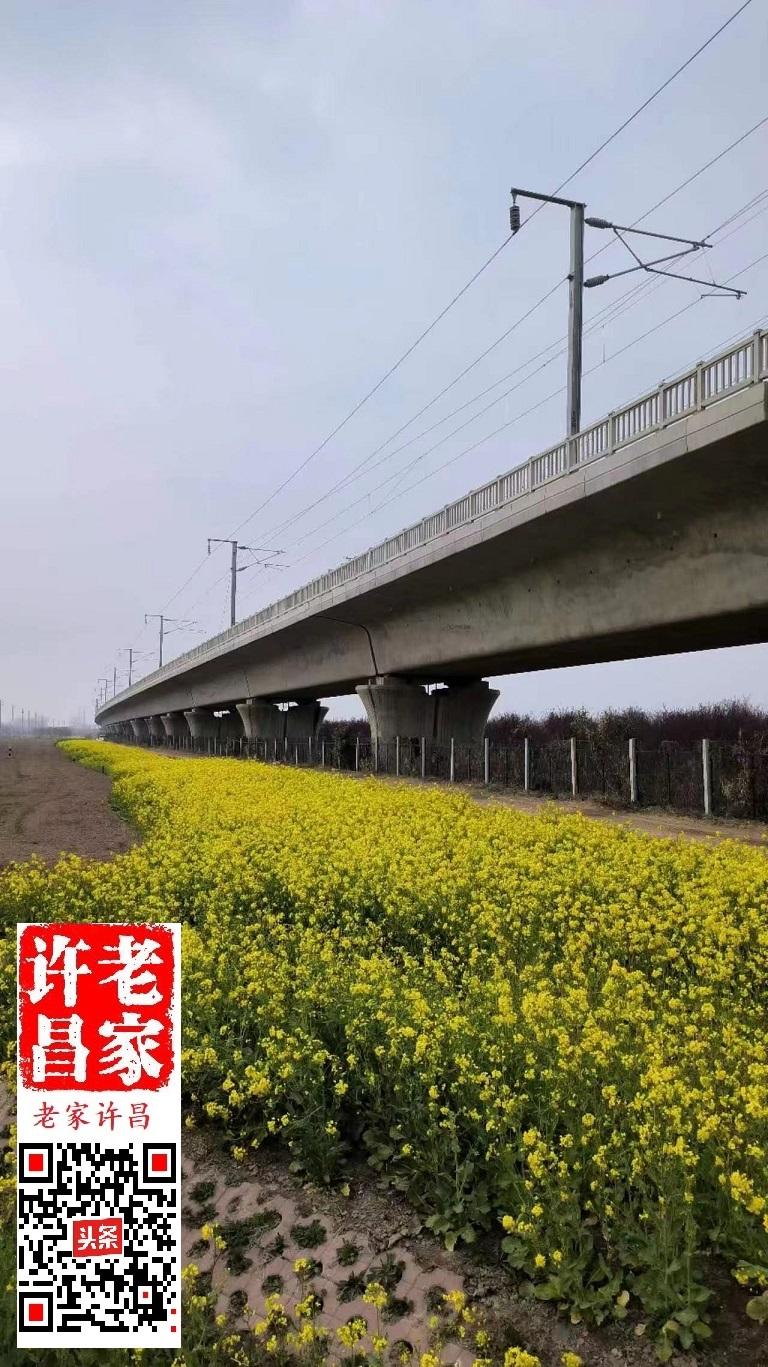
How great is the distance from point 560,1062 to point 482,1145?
523 mm

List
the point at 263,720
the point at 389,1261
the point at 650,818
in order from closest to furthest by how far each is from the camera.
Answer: the point at 389,1261 → the point at 650,818 → the point at 263,720

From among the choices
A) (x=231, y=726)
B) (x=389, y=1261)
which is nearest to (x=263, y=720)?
(x=231, y=726)

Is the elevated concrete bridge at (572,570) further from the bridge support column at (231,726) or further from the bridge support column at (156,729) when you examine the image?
the bridge support column at (156,729)

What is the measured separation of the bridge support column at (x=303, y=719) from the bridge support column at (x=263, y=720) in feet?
1.40

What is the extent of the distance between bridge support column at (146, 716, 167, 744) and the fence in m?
70.5

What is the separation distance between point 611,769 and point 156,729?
89.3m

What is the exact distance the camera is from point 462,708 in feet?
103

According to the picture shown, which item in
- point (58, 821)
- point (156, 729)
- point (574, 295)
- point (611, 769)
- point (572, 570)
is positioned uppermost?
point (574, 295)

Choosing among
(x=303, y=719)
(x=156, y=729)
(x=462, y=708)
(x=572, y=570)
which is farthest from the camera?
(x=156, y=729)

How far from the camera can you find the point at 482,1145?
12.4ft

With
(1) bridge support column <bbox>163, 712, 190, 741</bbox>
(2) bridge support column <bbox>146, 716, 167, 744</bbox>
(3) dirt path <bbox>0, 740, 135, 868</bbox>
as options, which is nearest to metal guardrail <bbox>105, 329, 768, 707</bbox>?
(3) dirt path <bbox>0, 740, 135, 868</bbox>

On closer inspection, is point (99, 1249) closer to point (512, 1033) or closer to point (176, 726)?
point (512, 1033)

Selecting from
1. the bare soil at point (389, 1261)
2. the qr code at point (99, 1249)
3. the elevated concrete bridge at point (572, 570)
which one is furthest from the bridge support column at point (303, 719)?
the qr code at point (99, 1249)

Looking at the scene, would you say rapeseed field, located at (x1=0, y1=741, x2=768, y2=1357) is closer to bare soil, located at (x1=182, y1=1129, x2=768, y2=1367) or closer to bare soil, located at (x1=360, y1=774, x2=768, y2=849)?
bare soil, located at (x1=182, y1=1129, x2=768, y2=1367)
